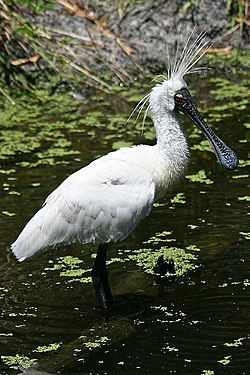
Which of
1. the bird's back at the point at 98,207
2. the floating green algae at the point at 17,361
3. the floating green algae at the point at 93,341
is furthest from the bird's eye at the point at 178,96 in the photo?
the floating green algae at the point at 17,361

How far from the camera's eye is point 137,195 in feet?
18.4

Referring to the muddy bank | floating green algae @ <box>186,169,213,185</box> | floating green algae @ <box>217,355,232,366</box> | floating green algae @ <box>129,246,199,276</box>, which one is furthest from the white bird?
the muddy bank

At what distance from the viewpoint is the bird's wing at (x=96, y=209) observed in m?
5.65

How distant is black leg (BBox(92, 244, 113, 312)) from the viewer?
18.8 ft

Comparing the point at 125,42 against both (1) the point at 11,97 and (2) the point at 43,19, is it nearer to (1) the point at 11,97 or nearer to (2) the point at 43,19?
(2) the point at 43,19

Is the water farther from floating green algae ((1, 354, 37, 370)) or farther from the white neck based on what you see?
the white neck

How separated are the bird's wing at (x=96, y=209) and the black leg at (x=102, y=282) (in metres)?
0.14

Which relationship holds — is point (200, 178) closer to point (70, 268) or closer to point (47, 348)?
point (70, 268)

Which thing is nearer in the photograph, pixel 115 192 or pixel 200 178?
pixel 115 192

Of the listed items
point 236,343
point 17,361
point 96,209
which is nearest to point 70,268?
point 96,209

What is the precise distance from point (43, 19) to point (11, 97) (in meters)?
1.43

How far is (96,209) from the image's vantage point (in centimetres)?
570

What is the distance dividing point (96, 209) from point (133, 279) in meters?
0.67

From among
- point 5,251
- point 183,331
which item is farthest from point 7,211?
point 183,331
